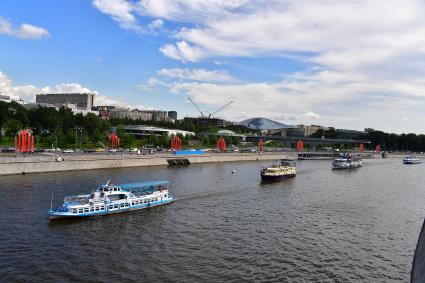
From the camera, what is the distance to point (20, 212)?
1946 inches

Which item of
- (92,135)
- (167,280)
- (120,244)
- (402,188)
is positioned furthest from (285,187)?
(92,135)

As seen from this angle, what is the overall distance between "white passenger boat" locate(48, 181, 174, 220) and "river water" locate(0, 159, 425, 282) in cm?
140

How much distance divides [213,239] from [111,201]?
55.8ft

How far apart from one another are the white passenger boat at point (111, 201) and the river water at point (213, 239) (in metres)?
1.40

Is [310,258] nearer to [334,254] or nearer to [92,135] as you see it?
[334,254]

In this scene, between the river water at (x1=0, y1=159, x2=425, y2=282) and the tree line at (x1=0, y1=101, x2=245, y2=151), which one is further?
the tree line at (x1=0, y1=101, x2=245, y2=151)

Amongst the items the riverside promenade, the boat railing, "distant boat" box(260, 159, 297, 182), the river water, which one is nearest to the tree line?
the riverside promenade

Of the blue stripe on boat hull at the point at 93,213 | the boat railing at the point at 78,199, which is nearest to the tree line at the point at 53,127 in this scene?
the blue stripe on boat hull at the point at 93,213

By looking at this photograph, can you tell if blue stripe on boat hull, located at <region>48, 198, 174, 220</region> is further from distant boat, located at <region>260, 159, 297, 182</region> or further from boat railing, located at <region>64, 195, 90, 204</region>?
distant boat, located at <region>260, 159, 297, 182</region>

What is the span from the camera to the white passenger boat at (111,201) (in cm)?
4919

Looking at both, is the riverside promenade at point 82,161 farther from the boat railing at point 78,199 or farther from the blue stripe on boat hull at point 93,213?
the blue stripe on boat hull at point 93,213

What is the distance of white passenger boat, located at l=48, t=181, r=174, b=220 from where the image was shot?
49.2 metres

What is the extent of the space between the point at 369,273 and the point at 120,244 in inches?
877

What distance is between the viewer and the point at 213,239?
1682 inches
